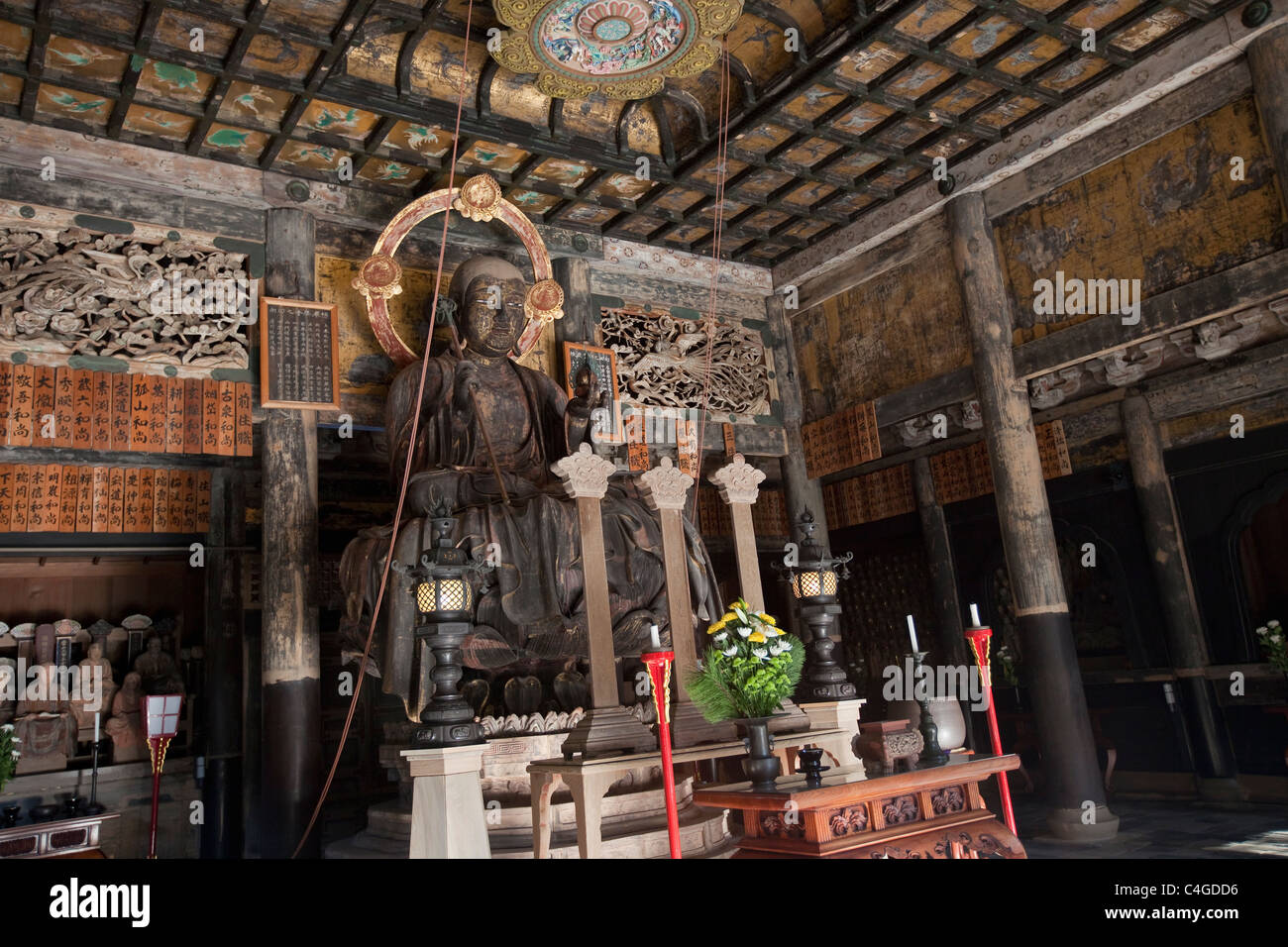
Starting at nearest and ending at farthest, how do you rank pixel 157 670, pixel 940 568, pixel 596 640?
pixel 596 640, pixel 157 670, pixel 940 568

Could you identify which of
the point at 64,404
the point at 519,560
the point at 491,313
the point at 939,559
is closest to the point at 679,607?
the point at 519,560

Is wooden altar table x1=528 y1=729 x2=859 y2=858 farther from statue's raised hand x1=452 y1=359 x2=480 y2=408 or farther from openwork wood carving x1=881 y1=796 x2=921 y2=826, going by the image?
statue's raised hand x1=452 y1=359 x2=480 y2=408

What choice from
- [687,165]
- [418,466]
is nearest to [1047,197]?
[687,165]

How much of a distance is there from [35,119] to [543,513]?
388 centimetres

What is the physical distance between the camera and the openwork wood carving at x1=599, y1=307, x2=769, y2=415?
7336mm

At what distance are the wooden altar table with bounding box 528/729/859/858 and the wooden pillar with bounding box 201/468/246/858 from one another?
3334 millimetres

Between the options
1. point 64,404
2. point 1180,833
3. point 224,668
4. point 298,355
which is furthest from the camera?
point 224,668

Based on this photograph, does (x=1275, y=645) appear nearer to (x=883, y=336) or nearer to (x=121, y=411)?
(x=883, y=336)

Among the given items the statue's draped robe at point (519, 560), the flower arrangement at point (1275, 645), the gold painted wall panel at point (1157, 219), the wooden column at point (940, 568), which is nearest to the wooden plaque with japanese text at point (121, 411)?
the statue's draped robe at point (519, 560)

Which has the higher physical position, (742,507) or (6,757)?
(742,507)

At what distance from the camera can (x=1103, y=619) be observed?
8.41 m

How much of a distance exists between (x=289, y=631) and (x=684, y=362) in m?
3.79

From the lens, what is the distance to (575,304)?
713 cm
